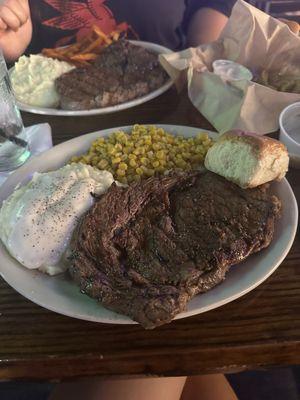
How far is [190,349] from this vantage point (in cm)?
108

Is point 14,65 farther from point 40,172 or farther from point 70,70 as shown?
point 40,172

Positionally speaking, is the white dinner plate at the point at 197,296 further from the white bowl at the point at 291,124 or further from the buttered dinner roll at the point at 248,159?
the white bowl at the point at 291,124

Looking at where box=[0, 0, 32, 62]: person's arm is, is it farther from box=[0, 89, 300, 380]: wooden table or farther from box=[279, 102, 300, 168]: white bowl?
box=[0, 89, 300, 380]: wooden table

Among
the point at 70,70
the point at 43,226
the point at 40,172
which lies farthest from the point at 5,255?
the point at 70,70

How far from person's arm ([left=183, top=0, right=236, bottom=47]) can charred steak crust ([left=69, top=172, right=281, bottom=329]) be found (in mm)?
1576

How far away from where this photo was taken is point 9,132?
5.49 feet

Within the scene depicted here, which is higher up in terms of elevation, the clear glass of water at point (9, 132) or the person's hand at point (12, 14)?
the person's hand at point (12, 14)

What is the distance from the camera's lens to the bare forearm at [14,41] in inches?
87.4

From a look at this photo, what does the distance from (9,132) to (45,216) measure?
0.57m

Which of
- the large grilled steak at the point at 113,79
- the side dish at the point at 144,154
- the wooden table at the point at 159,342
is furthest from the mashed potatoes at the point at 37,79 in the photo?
the wooden table at the point at 159,342

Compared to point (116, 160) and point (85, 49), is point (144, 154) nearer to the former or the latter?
point (116, 160)

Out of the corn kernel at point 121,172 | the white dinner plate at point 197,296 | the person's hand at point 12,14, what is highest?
the person's hand at point 12,14

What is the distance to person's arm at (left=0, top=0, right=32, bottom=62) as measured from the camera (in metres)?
2.03

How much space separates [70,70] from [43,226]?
3.61 ft
